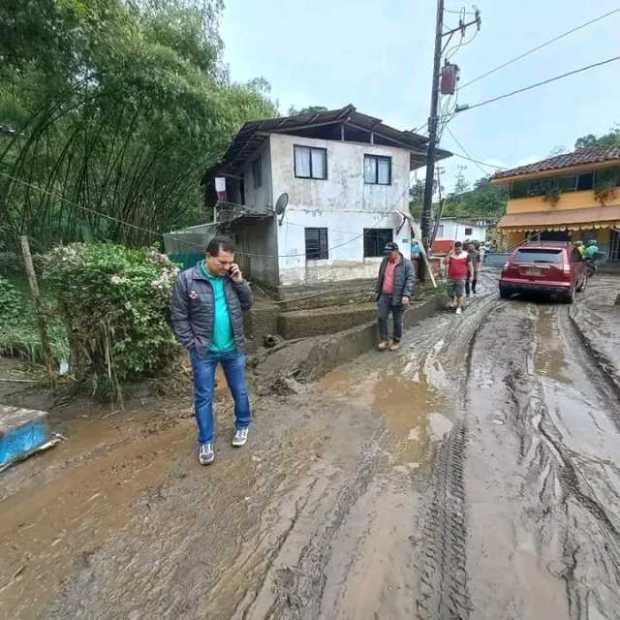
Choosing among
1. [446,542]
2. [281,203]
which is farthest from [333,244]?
[446,542]

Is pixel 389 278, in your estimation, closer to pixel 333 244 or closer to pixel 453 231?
pixel 333 244

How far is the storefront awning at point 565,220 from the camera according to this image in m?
17.3

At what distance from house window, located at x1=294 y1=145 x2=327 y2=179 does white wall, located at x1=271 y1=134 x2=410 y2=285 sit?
→ 0.48ft

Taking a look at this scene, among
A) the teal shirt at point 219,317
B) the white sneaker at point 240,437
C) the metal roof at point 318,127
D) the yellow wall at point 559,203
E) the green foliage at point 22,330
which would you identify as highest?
the metal roof at point 318,127

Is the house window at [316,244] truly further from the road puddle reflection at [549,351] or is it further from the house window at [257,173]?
the road puddle reflection at [549,351]

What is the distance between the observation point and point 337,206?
12445mm

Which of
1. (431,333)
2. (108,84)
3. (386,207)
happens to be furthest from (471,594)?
(386,207)

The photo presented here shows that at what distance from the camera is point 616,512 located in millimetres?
2453

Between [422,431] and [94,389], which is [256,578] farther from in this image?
[94,389]

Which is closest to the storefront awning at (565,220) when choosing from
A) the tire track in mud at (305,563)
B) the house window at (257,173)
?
the house window at (257,173)

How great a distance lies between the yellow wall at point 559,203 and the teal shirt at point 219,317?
20.6 meters

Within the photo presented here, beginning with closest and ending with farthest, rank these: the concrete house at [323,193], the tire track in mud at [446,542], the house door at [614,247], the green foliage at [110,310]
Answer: the tire track in mud at [446,542] < the green foliage at [110,310] < the concrete house at [323,193] < the house door at [614,247]

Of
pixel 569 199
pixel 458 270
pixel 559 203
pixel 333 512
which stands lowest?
pixel 333 512

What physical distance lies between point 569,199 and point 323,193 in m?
14.0
